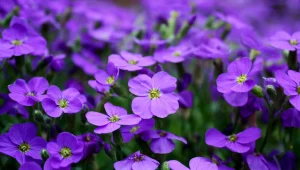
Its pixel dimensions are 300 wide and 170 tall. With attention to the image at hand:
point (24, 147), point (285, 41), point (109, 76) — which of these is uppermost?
point (285, 41)

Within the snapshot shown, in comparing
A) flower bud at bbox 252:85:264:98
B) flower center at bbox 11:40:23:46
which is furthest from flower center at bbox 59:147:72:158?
flower bud at bbox 252:85:264:98

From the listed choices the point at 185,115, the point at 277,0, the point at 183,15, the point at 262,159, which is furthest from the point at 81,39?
the point at 277,0

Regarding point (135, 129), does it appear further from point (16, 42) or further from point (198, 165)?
point (16, 42)

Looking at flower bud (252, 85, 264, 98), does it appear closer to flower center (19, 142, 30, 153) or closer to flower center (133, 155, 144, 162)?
flower center (133, 155, 144, 162)

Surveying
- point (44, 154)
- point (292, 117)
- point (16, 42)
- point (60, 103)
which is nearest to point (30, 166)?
point (44, 154)

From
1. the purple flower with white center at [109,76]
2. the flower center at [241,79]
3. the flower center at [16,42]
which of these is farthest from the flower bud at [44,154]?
the flower center at [241,79]

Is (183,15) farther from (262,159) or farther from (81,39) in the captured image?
(262,159)
